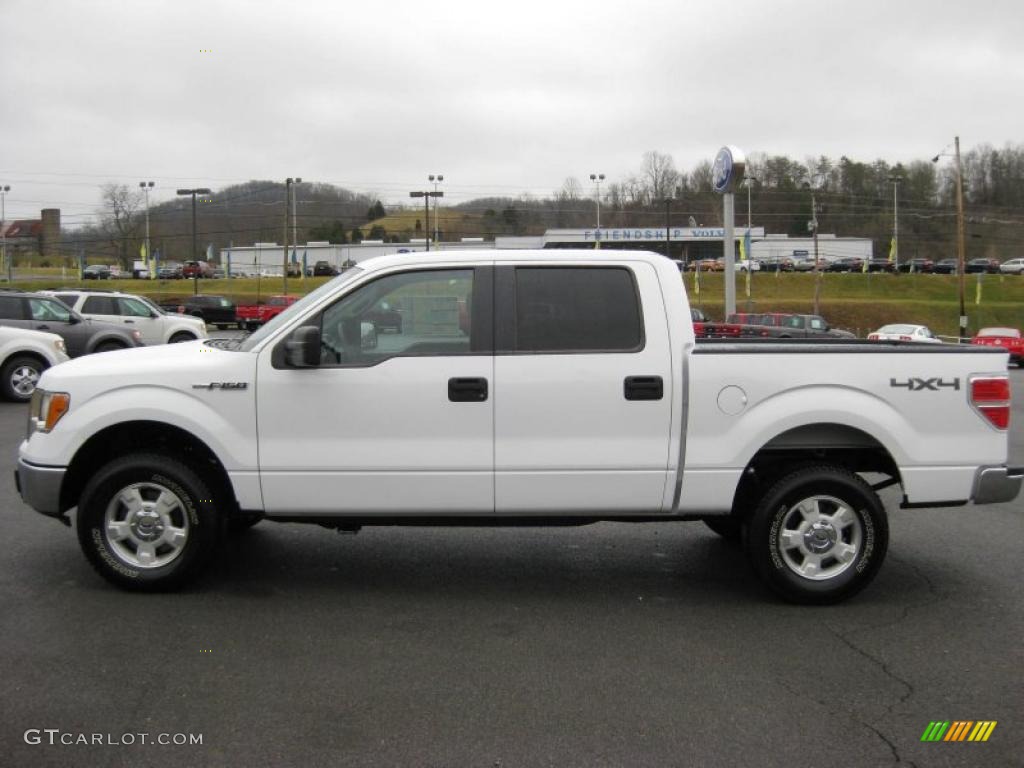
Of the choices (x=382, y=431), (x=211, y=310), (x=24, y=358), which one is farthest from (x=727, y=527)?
(x=211, y=310)

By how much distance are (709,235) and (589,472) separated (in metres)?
99.5

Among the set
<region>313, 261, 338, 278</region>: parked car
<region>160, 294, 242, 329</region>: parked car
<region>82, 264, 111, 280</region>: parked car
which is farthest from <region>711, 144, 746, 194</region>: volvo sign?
<region>82, 264, 111, 280</region>: parked car

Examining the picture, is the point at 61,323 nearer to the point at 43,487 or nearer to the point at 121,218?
the point at 43,487

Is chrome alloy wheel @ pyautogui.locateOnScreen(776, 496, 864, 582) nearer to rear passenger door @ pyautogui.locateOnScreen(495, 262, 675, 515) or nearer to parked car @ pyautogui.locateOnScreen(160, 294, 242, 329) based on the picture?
rear passenger door @ pyautogui.locateOnScreen(495, 262, 675, 515)

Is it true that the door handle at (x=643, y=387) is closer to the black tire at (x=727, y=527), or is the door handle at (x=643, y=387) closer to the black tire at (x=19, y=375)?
the black tire at (x=727, y=527)

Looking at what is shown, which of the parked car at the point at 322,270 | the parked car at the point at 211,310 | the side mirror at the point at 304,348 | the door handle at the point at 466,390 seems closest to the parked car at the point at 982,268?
the parked car at the point at 322,270

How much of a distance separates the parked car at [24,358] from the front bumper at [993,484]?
1419 centimetres

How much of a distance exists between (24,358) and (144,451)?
38.2 feet

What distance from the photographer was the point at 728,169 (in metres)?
24.7

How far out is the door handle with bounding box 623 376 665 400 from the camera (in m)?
5.02

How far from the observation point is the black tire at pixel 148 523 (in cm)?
512

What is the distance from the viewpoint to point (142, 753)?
11.4 ft

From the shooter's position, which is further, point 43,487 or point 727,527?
point 727,527

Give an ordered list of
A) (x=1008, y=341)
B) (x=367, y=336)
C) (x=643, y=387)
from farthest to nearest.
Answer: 1. (x=1008, y=341)
2. (x=367, y=336)
3. (x=643, y=387)
